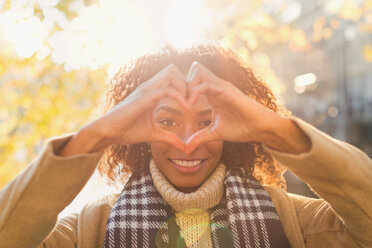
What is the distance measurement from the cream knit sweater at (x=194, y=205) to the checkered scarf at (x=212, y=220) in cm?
Answer: 4

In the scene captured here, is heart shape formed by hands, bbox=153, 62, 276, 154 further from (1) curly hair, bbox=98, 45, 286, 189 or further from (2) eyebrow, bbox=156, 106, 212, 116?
(1) curly hair, bbox=98, 45, 286, 189

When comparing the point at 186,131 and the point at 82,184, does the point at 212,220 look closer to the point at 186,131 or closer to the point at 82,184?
the point at 186,131

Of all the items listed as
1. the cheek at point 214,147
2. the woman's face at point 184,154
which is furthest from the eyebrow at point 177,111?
the cheek at point 214,147

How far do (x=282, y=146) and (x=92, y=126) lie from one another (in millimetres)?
874

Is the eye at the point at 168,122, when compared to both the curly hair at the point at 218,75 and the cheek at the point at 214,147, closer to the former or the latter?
the cheek at the point at 214,147

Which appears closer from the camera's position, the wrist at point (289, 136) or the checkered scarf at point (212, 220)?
the wrist at point (289, 136)

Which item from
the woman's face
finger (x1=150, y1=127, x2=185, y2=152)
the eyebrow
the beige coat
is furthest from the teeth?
the beige coat

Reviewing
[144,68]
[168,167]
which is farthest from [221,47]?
[168,167]

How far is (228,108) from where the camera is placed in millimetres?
1892

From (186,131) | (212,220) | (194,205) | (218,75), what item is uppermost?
(218,75)

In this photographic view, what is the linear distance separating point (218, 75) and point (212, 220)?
38.6 inches

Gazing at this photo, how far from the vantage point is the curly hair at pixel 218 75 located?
8.87ft

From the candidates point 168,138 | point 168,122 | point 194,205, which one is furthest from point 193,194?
point 168,138

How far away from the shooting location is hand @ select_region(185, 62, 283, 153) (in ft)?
5.85
